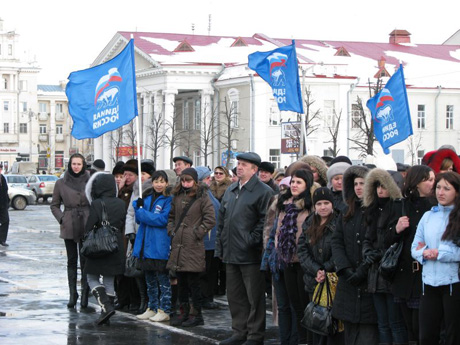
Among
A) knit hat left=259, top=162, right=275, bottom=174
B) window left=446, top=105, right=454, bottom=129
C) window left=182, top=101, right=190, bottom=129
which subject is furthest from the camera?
window left=182, top=101, right=190, bottom=129

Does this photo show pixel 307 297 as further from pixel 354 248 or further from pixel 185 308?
pixel 185 308

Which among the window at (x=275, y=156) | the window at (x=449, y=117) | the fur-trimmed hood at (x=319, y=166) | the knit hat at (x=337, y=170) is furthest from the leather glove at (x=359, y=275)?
the window at (x=449, y=117)

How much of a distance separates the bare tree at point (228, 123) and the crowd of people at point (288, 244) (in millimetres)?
49347

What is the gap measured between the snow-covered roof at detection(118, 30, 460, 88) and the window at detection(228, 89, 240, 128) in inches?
69.1

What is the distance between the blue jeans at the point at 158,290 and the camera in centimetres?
1178

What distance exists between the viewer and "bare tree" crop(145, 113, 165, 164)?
66.8 m

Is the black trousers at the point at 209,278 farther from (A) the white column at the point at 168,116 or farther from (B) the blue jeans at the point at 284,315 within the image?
(A) the white column at the point at 168,116

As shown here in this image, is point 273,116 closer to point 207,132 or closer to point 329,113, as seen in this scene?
point 329,113

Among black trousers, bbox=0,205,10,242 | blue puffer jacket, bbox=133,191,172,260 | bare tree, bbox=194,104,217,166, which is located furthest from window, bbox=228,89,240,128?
blue puffer jacket, bbox=133,191,172,260

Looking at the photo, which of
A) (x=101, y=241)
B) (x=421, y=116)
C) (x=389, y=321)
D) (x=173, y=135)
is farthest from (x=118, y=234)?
(x=421, y=116)

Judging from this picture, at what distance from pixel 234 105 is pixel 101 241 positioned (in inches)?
2119

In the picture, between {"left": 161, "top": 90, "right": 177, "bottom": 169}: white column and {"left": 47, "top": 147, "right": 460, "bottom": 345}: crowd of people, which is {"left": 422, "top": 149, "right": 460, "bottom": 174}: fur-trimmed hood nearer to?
{"left": 47, "top": 147, "right": 460, "bottom": 345}: crowd of people

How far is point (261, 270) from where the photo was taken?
1008 centimetres

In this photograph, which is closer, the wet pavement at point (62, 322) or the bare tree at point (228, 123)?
the wet pavement at point (62, 322)
